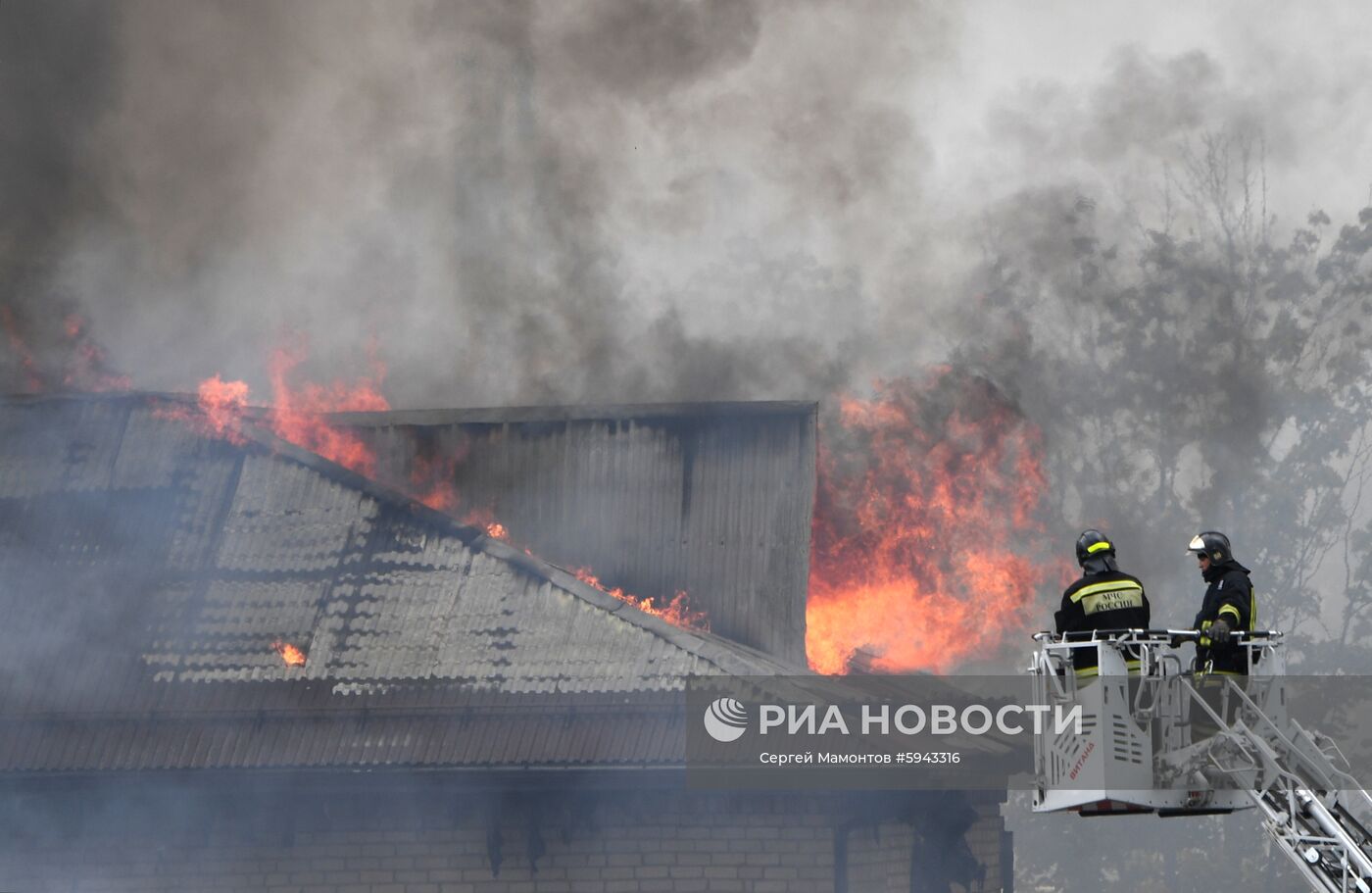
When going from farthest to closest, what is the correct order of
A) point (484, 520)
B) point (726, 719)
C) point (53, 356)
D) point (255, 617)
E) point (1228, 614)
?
1. point (53, 356)
2. point (484, 520)
3. point (255, 617)
4. point (726, 719)
5. point (1228, 614)

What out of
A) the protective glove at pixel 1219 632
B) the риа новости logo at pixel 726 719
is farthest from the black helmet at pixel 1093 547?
the риа новости logo at pixel 726 719

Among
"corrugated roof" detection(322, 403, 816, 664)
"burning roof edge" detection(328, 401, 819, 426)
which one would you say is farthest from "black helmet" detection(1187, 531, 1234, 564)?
"burning roof edge" detection(328, 401, 819, 426)

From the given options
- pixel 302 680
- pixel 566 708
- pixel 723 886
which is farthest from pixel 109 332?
pixel 723 886

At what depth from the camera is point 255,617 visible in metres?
15.1

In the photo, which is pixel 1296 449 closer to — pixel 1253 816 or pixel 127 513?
pixel 1253 816

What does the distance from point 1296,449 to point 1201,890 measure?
418 inches

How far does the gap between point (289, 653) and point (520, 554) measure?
239 cm

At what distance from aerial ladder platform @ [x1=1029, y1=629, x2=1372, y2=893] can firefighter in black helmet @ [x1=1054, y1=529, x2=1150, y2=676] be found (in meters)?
0.07

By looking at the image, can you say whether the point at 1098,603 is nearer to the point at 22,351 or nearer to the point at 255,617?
the point at 255,617

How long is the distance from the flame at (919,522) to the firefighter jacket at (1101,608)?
27.8 ft

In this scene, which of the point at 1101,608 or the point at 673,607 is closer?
the point at 1101,608

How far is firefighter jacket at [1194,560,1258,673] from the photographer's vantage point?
8.89 metres


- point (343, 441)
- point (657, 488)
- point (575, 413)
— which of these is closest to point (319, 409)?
point (343, 441)

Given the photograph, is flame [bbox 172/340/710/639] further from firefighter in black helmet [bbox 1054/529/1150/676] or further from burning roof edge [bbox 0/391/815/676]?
firefighter in black helmet [bbox 1054/529/1150/676]
